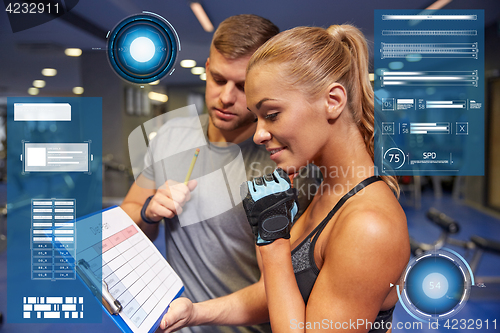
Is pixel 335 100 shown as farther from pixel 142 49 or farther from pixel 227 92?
pixel 142 49

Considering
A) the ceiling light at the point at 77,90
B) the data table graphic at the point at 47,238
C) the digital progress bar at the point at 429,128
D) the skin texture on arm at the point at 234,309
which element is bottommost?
the skin texture on arm at the point at 234,309

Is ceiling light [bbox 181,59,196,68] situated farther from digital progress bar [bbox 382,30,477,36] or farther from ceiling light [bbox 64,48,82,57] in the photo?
digital progress bar [bbox 382,30,477,36]

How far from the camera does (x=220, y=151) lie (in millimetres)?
925

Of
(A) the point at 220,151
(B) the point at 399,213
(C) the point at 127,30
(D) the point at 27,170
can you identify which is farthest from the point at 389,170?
(D) the point at 27,170

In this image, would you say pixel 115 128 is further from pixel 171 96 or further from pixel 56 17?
pixel 56 17

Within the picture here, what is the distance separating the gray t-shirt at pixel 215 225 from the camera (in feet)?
2.89

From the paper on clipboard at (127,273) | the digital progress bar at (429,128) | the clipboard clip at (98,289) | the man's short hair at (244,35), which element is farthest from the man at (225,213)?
the digital progress bar at (429,128)

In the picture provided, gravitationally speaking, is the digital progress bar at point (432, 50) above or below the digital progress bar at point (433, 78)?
above

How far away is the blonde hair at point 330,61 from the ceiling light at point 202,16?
24cm

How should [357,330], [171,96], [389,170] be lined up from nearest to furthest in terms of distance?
[357,330], [389,170], [171,96]

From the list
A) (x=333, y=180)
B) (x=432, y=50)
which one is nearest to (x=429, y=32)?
(x=432, y=50)

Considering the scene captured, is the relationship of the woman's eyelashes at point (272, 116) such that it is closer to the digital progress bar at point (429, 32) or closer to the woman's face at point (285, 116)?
the woman's face at point (285, 116)

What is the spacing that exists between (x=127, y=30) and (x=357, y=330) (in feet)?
2.72

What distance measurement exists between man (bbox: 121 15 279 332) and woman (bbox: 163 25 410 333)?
17cm
